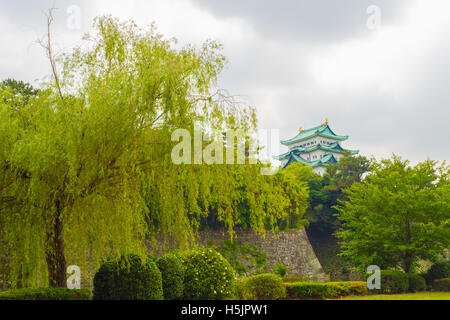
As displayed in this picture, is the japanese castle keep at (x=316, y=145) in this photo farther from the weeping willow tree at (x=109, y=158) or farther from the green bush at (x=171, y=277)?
the weeping willow tree at (x=109, y=158)

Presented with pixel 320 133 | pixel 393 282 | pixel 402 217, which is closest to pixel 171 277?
pixel 393 282

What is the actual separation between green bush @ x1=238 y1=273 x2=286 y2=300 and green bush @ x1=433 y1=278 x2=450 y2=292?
33.1 ft

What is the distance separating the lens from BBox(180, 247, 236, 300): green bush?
1138 centimetres

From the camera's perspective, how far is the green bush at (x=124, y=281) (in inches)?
360

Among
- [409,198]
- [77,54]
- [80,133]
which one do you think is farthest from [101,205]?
[409,198]

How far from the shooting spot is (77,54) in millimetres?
8781

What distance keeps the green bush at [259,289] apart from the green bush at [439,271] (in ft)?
34.8

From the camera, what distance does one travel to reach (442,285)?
63.2 feet

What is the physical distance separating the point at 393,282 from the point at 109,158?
597 inches

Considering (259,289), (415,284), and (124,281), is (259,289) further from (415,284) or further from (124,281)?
(415,284)

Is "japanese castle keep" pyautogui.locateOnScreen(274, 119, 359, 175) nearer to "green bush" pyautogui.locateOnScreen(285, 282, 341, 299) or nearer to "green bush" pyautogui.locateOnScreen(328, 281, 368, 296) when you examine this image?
"green bush" pyautogui.locateOnScreen(328, 281, 368, 296)

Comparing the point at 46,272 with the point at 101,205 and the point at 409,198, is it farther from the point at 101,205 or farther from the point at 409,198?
the point at 409,198

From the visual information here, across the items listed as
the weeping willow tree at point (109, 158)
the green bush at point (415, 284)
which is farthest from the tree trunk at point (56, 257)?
the green bush at point (415, 284)

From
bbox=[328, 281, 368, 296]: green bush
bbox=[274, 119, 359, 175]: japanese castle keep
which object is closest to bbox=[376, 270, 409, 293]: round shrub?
bbox=[328, 281, 368, 296]: green bush
